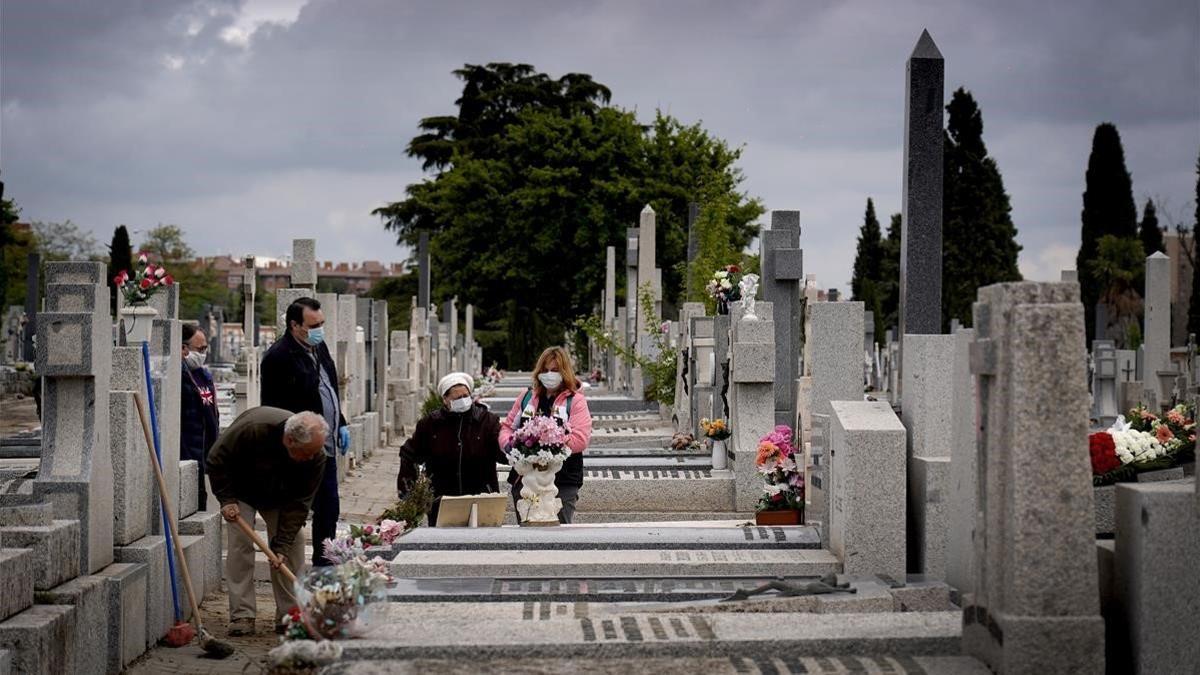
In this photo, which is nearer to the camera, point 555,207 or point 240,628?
point 240,628

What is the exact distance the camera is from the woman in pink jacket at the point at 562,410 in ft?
32.3

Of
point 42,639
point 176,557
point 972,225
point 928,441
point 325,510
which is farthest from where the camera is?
point 972,225

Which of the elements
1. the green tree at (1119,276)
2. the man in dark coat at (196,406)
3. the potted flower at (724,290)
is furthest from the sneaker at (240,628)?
the green tree at (1119,276)

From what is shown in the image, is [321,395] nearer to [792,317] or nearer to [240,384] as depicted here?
[240,384]

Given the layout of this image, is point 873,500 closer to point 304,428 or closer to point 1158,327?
point 304,428

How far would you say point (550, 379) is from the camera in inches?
392

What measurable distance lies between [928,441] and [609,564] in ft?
5.86

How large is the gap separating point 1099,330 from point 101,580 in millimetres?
34665

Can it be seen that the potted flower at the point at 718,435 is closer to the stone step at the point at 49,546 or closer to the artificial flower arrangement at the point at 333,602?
the stone step at the point at 49,546

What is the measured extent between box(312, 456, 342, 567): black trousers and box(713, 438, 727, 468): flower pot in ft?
16.1

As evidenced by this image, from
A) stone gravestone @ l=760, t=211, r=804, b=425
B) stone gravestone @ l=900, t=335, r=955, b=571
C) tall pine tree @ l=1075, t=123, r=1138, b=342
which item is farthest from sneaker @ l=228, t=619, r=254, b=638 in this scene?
tall pine tree @ l=1075, t=123, r=1138, b=342

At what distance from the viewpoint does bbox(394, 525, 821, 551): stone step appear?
8422 millimetres

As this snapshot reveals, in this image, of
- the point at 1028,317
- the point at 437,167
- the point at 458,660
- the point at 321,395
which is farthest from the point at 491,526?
the point at 437,167

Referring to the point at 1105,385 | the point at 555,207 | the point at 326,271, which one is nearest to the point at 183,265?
the point at 555,207
